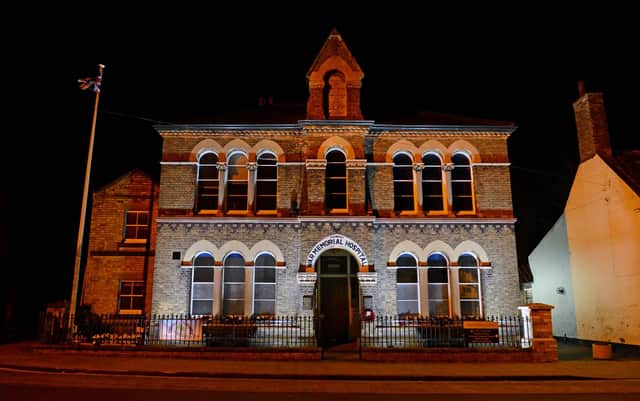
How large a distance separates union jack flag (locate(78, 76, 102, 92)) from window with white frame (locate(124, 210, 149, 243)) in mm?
5939

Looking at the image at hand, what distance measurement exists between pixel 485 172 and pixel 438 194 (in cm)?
208

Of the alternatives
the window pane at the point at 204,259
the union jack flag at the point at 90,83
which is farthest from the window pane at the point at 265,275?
the union jack flag at the point at 90,83

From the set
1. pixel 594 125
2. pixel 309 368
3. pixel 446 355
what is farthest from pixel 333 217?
pixel 594 125

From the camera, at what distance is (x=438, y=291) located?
64.0 feet

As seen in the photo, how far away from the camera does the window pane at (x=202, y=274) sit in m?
19.4

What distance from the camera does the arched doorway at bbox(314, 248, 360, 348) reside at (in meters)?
19.2

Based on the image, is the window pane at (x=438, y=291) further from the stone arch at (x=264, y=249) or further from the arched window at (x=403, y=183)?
the stone arch at (x=264, y=249)

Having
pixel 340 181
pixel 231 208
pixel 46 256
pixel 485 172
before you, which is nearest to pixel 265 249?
pixel 231 208

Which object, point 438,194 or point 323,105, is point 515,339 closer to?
point 438,194

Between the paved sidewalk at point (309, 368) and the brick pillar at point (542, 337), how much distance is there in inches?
13.3

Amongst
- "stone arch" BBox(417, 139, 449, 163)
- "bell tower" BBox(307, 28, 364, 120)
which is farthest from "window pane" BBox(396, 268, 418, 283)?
"bell tower" BBox(307, 28, 364, 120)

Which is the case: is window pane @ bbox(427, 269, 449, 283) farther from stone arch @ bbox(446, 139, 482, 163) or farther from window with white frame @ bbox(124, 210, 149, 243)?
window with white frame @ bbox(124, 210, 149, 243)

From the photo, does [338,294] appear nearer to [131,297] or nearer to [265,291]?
[265,291]

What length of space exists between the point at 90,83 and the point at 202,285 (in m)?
8.58
